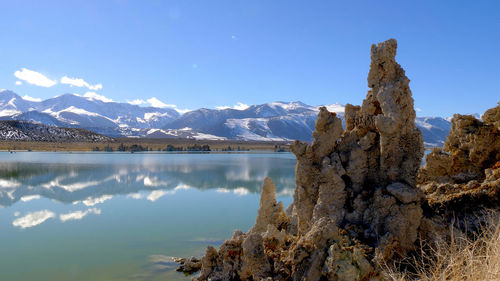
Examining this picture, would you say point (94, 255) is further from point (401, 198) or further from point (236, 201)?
point (236, 201)

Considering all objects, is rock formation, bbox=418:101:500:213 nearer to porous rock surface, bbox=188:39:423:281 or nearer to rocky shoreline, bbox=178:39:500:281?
rocky shoreline, bbox=178:39:500:281

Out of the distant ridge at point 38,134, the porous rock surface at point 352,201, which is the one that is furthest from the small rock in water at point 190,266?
the distant ridge at point 38,134

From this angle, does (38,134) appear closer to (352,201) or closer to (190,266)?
(190,266)

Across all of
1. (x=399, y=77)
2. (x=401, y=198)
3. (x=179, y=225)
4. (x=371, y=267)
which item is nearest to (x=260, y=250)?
(x=371, y=267)

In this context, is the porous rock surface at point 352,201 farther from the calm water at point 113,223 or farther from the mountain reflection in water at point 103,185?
the mountain reflection in water at point 103,185

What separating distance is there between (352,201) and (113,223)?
11.6 metres

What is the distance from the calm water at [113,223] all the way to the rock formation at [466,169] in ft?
20.8

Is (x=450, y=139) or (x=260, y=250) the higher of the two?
(x=450, y=139)

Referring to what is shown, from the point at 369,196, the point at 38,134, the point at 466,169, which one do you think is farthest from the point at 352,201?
the point at 38,134

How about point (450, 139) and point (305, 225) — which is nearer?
point (305, 225)

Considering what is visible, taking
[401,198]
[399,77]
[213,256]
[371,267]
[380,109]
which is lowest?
[213,256]

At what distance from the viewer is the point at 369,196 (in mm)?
7453

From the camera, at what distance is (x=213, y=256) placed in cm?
776

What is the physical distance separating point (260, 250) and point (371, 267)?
1950 millimetres
